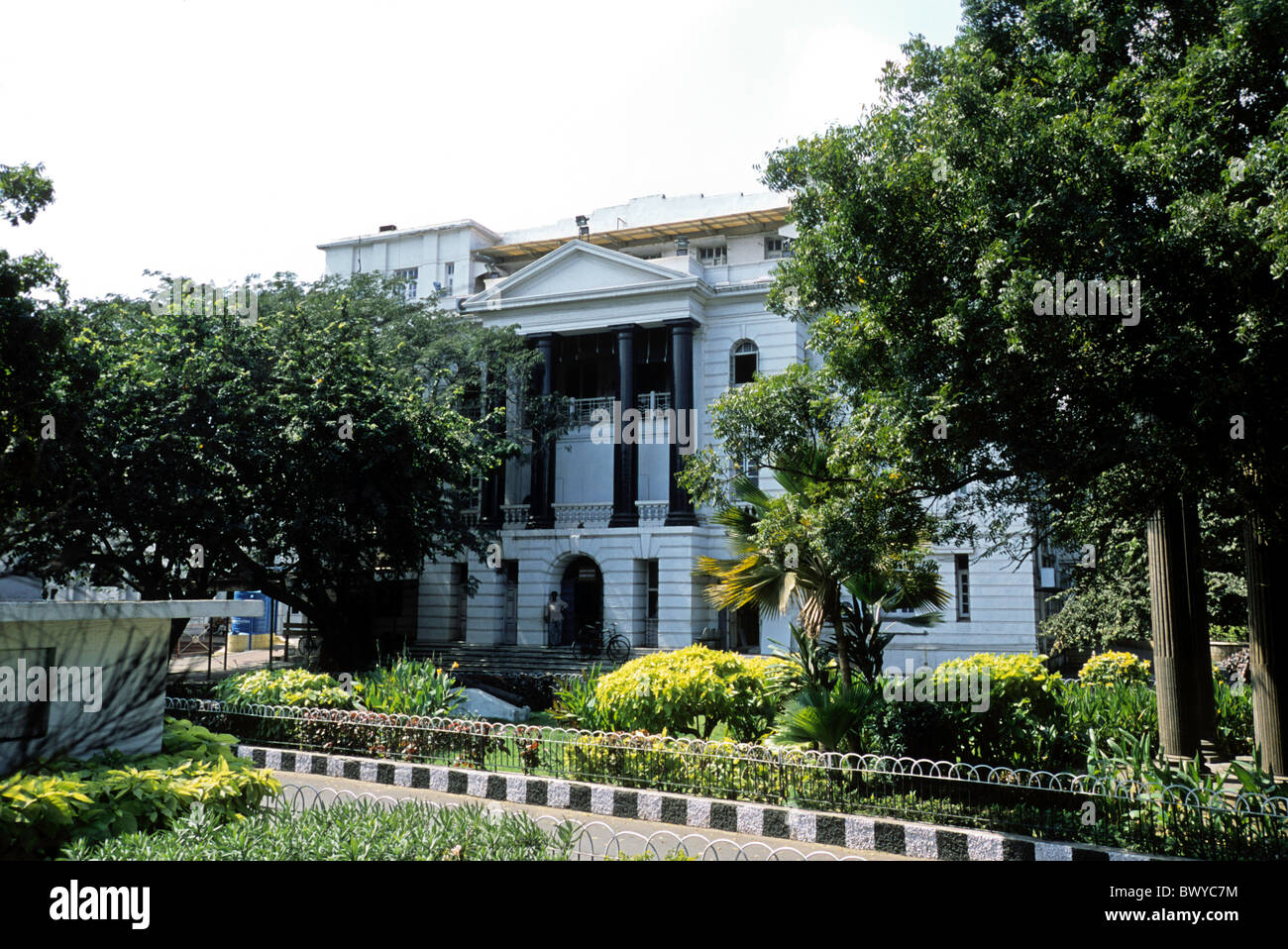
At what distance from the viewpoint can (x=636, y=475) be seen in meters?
31.6

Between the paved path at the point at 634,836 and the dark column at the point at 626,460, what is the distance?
19.4 m

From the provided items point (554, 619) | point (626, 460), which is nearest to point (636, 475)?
point (626, 460)

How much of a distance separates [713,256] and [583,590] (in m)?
13.4

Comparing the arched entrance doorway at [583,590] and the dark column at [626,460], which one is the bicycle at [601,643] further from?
the dark column at [626,460]

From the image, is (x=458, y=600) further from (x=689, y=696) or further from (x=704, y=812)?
(x=704, y=812)

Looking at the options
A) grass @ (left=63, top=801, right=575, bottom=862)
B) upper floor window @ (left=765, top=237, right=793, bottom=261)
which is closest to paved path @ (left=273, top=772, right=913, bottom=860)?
grass @ (left=63, top=801, right=575, bottom=862)

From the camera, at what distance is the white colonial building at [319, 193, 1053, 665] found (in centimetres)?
2977

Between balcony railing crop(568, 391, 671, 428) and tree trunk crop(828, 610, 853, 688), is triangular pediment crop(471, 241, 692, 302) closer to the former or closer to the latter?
balcony railing crop(568, 391, 671, 428)

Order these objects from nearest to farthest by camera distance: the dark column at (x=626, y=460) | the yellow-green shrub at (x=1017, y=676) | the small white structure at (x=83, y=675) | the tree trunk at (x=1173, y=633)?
the small white structure at (x=83, y=675) < the tree trunk at (x=1173, y=633) < the yellow-green shrub at (x=1017, y=676) < the dark column at (x=626, y=460)

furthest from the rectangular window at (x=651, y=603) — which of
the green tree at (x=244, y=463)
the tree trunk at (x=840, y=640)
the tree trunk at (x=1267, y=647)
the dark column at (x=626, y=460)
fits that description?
the tree trunk at (x=1267, y=647)

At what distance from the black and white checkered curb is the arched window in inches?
866

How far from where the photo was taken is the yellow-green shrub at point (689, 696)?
38.3ft

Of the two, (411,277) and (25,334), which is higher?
(411,277)
